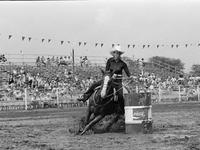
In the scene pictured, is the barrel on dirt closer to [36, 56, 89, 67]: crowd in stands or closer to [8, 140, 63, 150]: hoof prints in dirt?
[8, 140, 63, 150]: hoof prints in dirt

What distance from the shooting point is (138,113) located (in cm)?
1088

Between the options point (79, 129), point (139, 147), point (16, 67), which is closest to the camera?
point (139, 147)

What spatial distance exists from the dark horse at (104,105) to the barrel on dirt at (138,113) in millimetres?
432

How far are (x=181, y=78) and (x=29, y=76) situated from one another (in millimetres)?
14401

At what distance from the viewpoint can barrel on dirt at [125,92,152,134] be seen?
10.8 meters

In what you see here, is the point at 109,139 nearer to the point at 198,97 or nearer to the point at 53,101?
the point at 53,101

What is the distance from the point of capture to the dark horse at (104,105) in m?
10.8

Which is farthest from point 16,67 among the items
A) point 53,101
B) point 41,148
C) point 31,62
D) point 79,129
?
point 41,148

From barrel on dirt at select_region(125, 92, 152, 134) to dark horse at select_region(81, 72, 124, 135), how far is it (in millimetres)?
432

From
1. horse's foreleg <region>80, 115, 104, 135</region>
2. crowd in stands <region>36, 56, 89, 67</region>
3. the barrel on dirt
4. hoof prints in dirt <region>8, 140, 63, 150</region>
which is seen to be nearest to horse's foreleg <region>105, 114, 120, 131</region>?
horse's foreleg <region>80, 115, 104, 135</region>

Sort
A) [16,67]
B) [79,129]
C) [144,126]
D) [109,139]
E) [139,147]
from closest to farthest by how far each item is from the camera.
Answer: [139,147] → [109,139] → [144,126] → [79,129] → [16,67]

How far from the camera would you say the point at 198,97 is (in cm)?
3594

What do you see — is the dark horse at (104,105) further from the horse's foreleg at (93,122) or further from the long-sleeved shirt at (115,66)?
the long-sleeved shirt at (115,66)

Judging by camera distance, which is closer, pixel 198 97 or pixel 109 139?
pixel 109 139
